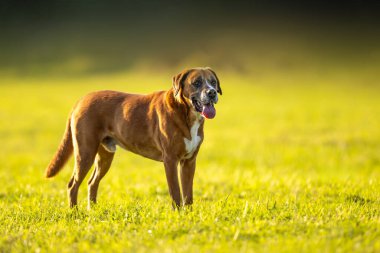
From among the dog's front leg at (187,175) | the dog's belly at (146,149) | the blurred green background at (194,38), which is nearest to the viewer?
the dog's front leg at (187,175)

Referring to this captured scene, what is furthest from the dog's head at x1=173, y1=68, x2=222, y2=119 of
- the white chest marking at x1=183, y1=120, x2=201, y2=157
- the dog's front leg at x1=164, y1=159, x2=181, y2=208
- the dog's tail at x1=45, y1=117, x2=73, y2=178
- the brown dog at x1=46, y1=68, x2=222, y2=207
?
the dog's tail at x1=45, y1=117, x2=73, y2=178

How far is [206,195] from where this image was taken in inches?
349

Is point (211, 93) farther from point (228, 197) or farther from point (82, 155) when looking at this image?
point (82, 155)

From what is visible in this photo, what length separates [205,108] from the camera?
667cm

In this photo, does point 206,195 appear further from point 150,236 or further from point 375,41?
point 375,41

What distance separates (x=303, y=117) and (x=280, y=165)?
45.3 ft

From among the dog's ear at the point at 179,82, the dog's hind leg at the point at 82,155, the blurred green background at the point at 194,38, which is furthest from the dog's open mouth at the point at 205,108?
the blurred green background at the point at 194,38

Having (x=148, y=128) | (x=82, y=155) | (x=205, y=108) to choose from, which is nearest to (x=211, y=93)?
(x=205, y=108)

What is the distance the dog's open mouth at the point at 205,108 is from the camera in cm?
663

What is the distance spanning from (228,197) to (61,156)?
2.46 metres

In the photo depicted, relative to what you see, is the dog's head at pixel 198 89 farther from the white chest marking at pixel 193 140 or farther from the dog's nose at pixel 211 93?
the white chest marking at pixel 193 140

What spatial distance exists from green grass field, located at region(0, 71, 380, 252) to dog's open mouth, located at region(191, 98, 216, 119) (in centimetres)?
106

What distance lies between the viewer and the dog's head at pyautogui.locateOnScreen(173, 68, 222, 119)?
6.64 m

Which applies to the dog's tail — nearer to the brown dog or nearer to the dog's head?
the brown dog
